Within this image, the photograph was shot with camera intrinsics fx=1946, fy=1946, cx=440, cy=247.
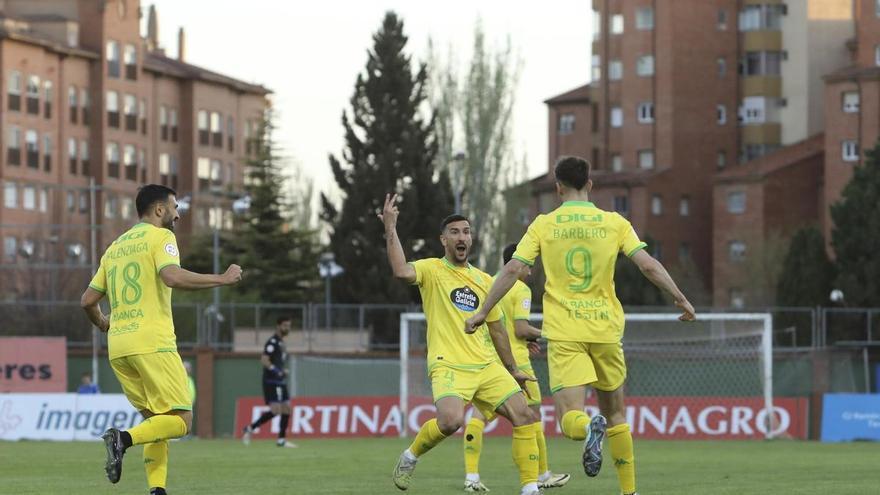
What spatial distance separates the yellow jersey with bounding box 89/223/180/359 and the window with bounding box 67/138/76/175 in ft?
313

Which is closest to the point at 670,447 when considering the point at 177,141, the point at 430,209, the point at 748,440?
the point at 748,440

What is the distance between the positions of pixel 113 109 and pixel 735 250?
121 ft

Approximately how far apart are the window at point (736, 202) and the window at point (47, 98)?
3689 centimetres

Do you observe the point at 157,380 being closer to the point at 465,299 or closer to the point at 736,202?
the point at 465,299

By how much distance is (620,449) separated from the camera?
1410cm

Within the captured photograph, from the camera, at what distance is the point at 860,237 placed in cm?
8050

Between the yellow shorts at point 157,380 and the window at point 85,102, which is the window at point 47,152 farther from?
the yellow shorts at point 157,380

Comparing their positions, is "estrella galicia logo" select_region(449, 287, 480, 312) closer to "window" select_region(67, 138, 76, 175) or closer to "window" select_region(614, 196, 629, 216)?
"window" select_region(614, 196, 629, 216)

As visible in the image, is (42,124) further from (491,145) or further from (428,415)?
(428,415)

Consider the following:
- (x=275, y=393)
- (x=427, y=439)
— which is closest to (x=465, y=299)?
(x=427, y=439)

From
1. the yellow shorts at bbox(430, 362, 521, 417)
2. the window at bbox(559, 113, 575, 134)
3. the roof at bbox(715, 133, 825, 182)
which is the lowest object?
the yellow shorts at bbox(430, 362, 521, 417)

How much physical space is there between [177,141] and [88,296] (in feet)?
353

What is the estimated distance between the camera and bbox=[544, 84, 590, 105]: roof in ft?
389

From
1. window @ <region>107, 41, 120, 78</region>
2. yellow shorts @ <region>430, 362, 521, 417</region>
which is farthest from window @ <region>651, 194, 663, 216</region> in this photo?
yellow shorts @ <region>430, 362, 521, 417</region>
